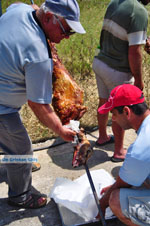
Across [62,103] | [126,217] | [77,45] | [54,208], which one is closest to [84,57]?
[77,45]

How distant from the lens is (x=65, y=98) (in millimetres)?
3471

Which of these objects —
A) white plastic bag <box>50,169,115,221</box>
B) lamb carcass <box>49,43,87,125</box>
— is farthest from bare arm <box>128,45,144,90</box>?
white plastic bag <box>50,169,115,221</box>

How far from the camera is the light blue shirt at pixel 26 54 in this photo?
2471mm

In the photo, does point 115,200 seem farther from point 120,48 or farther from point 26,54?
point 120,48

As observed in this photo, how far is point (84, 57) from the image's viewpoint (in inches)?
299

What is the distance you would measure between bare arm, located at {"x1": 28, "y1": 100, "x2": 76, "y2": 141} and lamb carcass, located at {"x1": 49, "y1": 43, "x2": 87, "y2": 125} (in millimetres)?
562

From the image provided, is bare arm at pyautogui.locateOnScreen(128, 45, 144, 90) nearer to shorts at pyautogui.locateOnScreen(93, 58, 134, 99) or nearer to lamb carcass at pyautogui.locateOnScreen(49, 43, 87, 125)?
shorts at pyautogui.locateOnScreen(93, 58, 134, 99)

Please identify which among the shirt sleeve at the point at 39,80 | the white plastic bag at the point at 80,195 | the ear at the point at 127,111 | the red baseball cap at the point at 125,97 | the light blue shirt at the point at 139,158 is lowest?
the white plastic bag at the point at 80,195

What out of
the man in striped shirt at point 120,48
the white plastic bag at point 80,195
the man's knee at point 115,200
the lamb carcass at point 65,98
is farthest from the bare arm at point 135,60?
the man's knee at point 115,200

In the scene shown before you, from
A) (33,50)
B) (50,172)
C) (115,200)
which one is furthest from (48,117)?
(50,172)

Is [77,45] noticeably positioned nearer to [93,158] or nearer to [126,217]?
[93,158]

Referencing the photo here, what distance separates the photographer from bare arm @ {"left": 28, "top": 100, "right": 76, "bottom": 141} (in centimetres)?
265

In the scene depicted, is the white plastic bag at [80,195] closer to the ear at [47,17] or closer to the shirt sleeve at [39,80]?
the shirt sleeve at [39,80]

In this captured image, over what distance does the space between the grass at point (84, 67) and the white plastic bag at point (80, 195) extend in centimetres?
165
